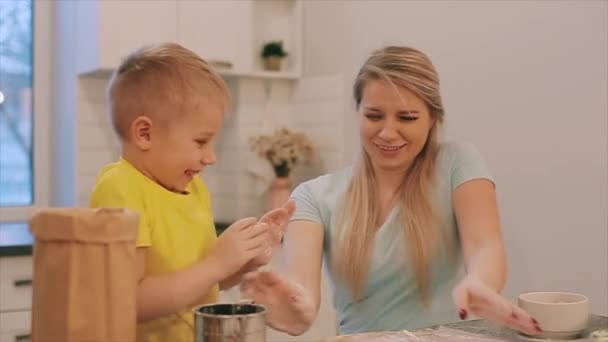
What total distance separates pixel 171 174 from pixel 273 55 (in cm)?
214

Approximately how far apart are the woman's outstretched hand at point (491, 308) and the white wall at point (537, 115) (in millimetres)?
1078

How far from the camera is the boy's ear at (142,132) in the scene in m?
1.05

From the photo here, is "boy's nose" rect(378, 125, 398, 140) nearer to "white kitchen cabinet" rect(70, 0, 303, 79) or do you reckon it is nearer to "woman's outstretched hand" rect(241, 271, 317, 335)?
"woman's outstretched hand" rect(241, 271, 317, 335)

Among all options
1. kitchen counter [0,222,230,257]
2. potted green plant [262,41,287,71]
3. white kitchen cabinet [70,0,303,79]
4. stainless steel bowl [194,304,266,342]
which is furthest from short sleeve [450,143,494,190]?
potted green plant [262,41,287,71]

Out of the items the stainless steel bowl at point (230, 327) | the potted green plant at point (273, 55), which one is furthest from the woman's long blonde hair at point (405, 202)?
the potted green plant at point (273, 55)

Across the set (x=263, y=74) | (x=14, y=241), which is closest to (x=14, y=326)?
(x=14, y=241)

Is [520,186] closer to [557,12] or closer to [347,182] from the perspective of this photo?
[557,12]

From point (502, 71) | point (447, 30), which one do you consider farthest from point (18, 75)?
point (502, 71)

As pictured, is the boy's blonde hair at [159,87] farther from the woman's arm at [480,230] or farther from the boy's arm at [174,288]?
the woman's arm at [480,230]

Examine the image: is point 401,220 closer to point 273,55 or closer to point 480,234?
point 480,234

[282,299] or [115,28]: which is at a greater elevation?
[115,28]

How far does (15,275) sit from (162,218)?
1.51 metres

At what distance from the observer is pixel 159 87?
3.45 ft

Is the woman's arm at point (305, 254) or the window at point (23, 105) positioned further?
the window at point (23, 105)
